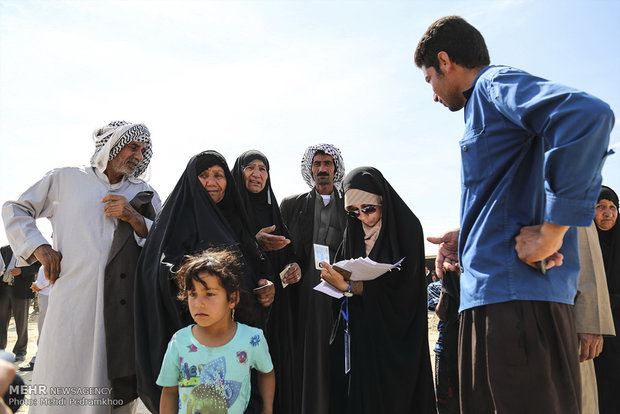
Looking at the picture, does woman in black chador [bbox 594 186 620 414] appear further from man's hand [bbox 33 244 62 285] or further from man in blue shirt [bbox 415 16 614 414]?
man's hand [bbox 33 244 62 285]

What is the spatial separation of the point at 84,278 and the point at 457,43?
2.99 m

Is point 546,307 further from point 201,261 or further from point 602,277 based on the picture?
point 201,261

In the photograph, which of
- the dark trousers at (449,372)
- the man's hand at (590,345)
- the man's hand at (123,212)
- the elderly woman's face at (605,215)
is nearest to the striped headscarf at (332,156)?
the dark trousers at (449,372)

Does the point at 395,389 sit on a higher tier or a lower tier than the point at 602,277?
lower

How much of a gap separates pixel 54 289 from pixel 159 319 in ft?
3.46

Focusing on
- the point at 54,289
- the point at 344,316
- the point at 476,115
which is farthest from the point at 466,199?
the point at 54,289

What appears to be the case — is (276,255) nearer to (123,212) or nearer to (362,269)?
(362,269)

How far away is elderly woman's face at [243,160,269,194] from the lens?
15.4ft

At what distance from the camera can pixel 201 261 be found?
2748mm

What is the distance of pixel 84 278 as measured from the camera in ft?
11.4

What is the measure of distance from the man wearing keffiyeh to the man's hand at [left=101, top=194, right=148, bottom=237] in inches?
63.9

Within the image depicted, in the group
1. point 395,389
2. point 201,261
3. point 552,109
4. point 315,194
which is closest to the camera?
point 552,109

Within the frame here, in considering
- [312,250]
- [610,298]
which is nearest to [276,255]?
[312,250]

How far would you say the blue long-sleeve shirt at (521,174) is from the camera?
1.62 meters
